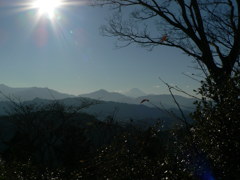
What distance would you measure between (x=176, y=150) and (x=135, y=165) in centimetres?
158

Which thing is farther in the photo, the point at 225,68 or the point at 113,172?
the point at 225,68

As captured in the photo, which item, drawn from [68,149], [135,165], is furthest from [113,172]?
[68,149]

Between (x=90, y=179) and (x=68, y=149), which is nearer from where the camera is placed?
(x=90, y=179)

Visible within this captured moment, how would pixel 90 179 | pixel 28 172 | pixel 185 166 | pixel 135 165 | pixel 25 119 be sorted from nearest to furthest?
pixel 185 166 < pixel 135 165 < pixel 90 179 < pixel 28 172 < pixel 25 119

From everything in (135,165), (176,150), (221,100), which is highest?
(221,100)

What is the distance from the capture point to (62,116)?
32.2m

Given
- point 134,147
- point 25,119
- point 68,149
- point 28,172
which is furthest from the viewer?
point 68,149

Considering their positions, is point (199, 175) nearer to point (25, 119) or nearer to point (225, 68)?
point (225, 68)

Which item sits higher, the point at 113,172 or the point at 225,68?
the point at 225,68

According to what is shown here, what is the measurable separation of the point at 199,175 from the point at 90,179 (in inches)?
232

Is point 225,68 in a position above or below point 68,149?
above

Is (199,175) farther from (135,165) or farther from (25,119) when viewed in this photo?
(25,119)

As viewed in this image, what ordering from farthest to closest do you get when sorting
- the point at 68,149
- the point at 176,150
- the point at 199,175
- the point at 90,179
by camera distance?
the point at 68,149 < the point at 90,179 < the point at 176,150 < the point at 199,175

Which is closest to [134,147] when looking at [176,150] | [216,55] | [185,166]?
[176,150]
